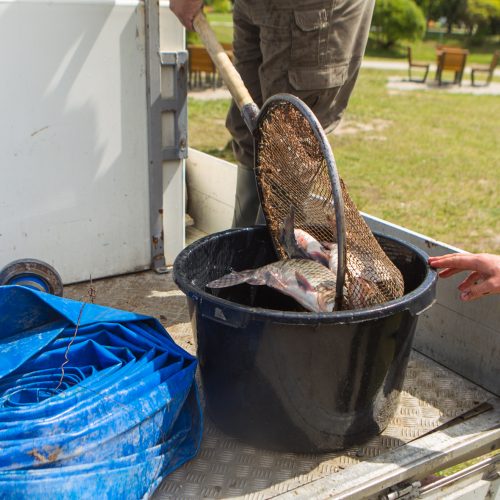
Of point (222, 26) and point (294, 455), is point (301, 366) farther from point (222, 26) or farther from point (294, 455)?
point (222, 26)

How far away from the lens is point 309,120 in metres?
1.82

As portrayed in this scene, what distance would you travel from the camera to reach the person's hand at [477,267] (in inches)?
76.8

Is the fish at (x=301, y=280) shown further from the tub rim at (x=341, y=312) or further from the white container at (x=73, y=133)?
the white container at (x=73, y=133)

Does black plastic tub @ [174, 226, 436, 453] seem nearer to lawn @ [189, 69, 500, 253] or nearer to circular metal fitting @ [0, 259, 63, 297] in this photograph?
circular metal fitting @ [0, 259, 63, 297]

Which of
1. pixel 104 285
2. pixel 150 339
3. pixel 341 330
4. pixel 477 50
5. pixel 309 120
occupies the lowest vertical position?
pixel 477 50

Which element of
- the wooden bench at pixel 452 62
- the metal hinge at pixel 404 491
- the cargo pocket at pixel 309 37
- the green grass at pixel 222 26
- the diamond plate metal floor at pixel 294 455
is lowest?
the green grass at pixel 222 26

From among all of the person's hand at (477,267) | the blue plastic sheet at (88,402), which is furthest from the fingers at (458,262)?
the blue plastic sheet at (88,402)

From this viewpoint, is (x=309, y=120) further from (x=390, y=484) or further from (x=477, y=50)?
(x=477, y=50)

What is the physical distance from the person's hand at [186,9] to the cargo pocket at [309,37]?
447 millimetres

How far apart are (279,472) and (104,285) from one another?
1.47 meters

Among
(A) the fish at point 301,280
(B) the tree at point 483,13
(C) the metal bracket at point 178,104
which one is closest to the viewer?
(A) the fish at point 301,280

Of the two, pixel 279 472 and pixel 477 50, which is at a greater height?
pixel 279 472

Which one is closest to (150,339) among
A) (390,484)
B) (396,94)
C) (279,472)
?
(279,472)

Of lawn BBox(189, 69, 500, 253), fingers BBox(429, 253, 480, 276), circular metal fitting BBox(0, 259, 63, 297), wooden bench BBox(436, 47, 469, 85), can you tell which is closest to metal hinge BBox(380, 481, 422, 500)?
fingers BBox(429, 253, 480, 276)
